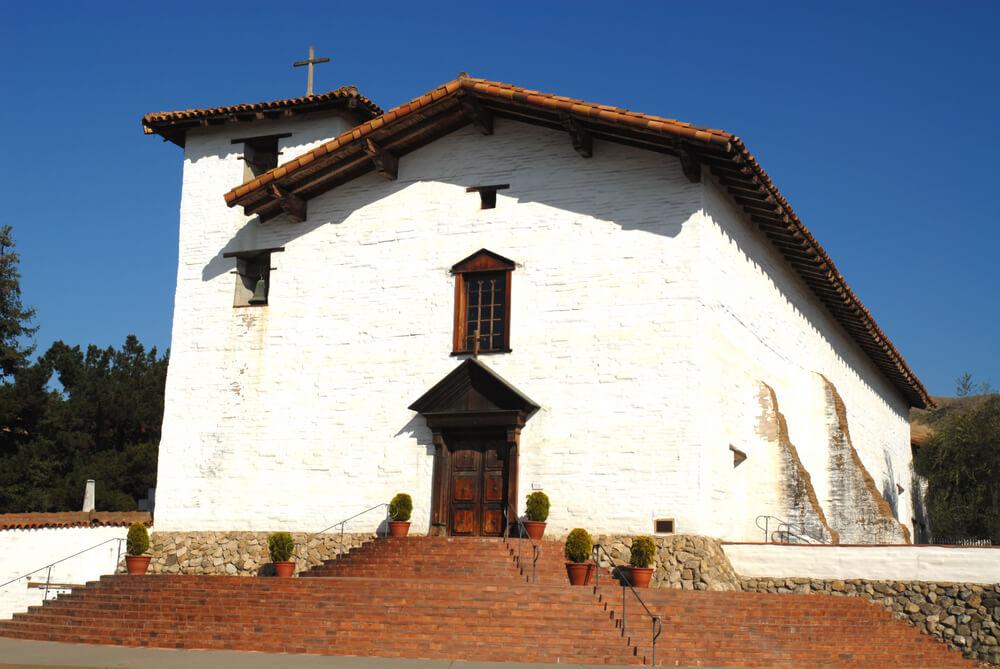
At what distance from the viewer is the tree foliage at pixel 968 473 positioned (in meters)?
25.9

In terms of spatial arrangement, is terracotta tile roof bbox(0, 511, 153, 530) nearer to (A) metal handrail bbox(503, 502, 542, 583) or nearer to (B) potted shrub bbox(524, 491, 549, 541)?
(A) metal handrail bbox(503, 502, 542, 583)

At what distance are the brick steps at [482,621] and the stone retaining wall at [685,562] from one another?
1.46m

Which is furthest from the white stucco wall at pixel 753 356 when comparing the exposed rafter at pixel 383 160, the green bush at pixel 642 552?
the exposed rafter at pixel 383 160

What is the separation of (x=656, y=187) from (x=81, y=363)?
927 inches

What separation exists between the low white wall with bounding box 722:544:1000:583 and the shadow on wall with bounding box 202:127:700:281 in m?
5.71

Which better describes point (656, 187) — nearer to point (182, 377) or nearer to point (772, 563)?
point (772, 563)

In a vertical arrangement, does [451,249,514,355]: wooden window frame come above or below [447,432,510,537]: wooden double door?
above

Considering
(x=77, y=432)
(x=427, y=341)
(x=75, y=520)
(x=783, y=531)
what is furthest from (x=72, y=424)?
(x=783, y=531)

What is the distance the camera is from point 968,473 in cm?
2650

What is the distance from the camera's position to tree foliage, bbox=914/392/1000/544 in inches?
1021

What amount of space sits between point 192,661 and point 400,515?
623 cm

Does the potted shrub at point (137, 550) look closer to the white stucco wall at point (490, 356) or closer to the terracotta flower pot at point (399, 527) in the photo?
the white stucco wall at point (490, 356)

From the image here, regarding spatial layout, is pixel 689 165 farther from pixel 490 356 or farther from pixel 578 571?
pixel 578 571

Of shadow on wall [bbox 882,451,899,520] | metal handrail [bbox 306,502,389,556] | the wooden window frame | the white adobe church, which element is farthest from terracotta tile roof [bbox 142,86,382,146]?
shadow on wall [bbox 882,451,899,520]
